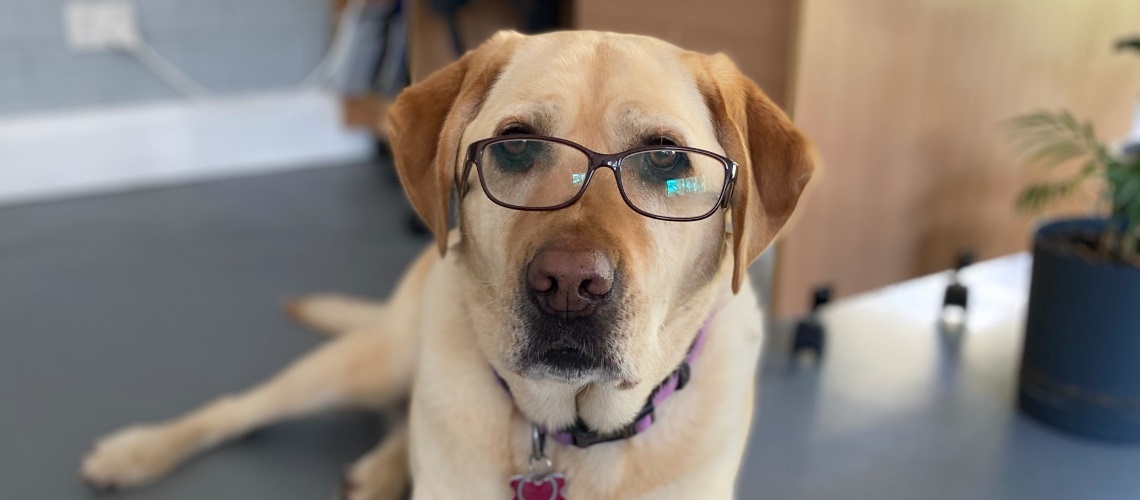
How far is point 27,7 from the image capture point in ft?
10.6

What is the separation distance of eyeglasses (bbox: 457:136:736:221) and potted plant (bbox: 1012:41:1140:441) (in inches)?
44.9

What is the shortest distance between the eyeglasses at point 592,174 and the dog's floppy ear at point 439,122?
0.09 meters

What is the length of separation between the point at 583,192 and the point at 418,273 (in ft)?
2.41

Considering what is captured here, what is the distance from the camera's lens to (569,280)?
95cm

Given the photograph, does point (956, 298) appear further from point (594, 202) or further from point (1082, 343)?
point (594, 202)

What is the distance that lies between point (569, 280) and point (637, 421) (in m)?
0.34

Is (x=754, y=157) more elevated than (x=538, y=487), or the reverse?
(x=754, y=157)

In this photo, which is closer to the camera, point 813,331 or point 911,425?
point 911,425

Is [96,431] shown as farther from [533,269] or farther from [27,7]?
[27,7]

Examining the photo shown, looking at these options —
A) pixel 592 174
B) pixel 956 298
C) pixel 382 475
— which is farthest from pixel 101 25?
pixel 956 298

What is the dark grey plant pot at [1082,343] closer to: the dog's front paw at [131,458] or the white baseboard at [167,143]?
the dog's front paw at [131,458]

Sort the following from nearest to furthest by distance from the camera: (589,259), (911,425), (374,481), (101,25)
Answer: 1. (589,259)
2. (374,481)
3. (911,425)
4. (101,25)

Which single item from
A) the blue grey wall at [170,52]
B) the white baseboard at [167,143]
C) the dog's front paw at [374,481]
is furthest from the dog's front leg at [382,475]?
the blue grey wall at [170,52]

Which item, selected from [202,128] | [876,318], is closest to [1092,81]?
[876,318]
